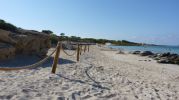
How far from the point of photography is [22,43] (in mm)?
15211

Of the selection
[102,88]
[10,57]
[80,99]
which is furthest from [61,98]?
[10,57]

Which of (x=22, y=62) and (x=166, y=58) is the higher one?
(x=22, y=62)

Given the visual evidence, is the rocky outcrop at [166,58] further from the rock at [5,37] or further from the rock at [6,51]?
the rock at [6,51]

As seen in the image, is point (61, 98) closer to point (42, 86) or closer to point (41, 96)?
point (41, 96)

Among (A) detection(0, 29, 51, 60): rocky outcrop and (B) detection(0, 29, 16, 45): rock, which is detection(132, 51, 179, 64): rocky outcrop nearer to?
(A) detection(0, 29, 51, 60): rocky outcrop

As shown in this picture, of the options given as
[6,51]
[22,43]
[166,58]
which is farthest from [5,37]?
[166,58]

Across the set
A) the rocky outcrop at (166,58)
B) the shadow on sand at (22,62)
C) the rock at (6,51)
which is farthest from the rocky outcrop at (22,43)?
the rocky outcrop at (166,58)

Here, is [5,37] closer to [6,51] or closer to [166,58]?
[6,51]

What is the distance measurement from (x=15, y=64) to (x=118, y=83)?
6.29 metres

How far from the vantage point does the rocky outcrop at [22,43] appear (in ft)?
44.7

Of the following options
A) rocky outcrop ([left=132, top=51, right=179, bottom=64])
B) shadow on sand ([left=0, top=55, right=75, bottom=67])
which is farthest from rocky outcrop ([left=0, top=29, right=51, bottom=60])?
rocky outcrop ([left=132, top=51, right=179, bottom=64])

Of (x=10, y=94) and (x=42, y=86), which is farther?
(x=42, y=86)

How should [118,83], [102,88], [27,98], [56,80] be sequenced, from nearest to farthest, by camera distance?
1. [27,98]
2. [102,88]
3. [56,80]
4. [118,83]

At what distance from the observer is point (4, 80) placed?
7.86 m
